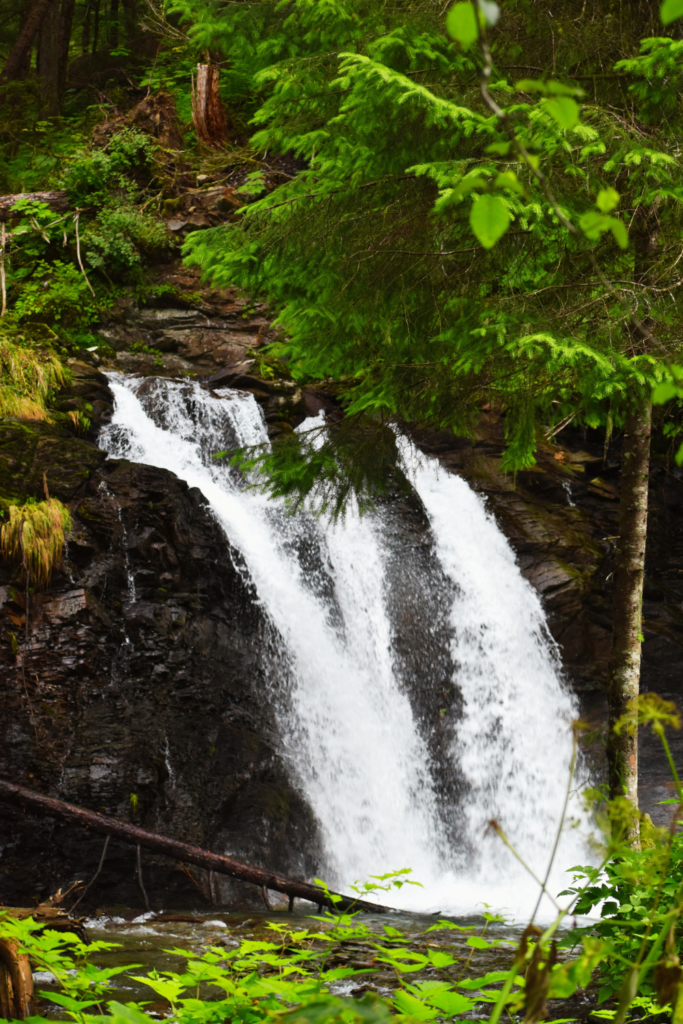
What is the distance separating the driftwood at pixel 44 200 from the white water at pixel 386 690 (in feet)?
18.5

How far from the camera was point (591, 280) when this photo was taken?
485cm

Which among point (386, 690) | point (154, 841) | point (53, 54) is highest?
point (53, 54)

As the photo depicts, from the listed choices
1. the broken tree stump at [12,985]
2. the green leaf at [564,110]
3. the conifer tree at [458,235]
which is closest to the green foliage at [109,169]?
the conifer tree at [458,235]

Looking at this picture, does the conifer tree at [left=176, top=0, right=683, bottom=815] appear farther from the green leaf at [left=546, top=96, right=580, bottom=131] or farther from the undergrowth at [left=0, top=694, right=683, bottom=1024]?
the green leaf at [left=546, top=96, right=580, bottom=131]

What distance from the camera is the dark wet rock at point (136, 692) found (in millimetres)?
6055

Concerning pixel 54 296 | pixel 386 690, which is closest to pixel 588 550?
pixel 386 690

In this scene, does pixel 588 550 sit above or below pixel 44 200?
below

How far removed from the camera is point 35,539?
6840 mm

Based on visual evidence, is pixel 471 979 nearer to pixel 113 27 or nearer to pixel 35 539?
pixel 35 539

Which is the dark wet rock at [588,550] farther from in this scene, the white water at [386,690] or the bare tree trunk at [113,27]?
the bare tree trunk at [113,27]

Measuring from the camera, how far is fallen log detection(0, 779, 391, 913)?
5516 millimetres

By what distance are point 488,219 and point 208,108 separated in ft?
58.6

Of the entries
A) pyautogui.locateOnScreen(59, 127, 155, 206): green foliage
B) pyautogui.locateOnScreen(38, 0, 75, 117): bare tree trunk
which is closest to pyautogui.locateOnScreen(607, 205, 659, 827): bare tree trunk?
pyautogui.locateOnScreen(59, 127, 155, 206): green foliage

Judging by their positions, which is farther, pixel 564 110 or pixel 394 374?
pixel 394 374
